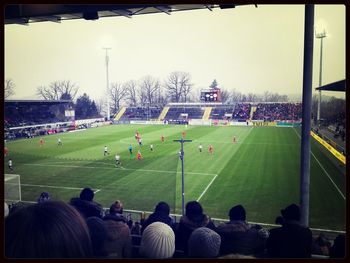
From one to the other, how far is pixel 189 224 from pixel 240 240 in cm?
101

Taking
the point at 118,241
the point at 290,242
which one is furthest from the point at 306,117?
the point at 118,241

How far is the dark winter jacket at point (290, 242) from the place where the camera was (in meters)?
3.58

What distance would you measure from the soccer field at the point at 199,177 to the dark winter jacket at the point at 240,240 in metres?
8.57

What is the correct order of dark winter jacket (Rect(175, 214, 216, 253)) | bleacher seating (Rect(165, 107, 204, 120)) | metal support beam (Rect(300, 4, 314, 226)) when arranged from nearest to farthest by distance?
metal support beam (Rect(300, 4, 314, 226)) < dark winter jacket (Rect(175, 214, 216, 253)) < bleacher seating (Rect(165, 107, 204, 120))

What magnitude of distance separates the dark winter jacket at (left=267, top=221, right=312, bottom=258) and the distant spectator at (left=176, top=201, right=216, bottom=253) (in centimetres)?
154

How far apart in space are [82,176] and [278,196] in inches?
441

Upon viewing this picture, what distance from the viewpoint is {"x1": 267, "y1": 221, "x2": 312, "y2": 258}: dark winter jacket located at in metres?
3.58

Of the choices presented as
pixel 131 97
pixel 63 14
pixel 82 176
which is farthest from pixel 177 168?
pixel 131 97

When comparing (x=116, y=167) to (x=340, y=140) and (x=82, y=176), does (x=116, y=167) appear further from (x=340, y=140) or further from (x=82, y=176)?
(x=340, y=140)

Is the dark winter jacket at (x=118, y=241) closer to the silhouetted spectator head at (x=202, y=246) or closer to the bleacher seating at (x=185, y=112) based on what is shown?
the silhouetted spectator head at (x=202, y=246)

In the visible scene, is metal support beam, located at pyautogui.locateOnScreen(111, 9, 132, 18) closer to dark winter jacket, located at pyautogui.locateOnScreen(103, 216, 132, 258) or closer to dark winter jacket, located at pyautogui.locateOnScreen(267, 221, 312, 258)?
dark winter jacket, located at pyautogui.locateOnScreen(103, 216, 132, 258)

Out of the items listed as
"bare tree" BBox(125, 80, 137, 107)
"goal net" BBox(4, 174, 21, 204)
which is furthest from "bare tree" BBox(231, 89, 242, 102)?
"goal net" BBox(4, 174, 21, 204)

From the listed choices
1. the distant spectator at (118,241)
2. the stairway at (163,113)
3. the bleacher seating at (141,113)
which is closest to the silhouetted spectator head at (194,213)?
the distant spectator at (118,241)

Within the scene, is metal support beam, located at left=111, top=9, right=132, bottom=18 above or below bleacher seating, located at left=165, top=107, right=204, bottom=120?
above
